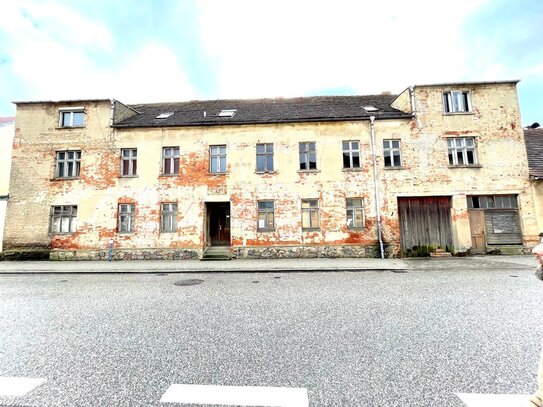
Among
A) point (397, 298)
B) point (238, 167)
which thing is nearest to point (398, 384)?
point (397, 298)

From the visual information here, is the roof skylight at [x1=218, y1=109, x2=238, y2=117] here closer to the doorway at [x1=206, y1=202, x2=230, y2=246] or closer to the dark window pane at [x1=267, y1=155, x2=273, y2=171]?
the dark window pane at [x1=267, y1=155, x2=273, y2=171]

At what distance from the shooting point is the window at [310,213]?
1528 centimetres

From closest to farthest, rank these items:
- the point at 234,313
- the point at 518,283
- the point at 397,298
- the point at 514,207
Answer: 1. the point at 234,313
2. the point at 397,298
3. the point at 518,283
4. the point at 514,207

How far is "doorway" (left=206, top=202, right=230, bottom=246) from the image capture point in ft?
53.6

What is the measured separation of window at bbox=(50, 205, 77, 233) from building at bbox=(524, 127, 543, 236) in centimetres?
2549

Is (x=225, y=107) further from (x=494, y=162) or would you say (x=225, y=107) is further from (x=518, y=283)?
(x=518, y=283)

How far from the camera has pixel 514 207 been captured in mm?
14891

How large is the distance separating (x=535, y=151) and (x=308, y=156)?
13.7 meters

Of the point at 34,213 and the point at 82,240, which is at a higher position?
the point at 34,213

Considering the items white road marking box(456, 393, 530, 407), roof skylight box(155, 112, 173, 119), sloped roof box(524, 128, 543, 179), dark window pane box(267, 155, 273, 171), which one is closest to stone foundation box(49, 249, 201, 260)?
dark window pane box(267, 155, 273, 171)

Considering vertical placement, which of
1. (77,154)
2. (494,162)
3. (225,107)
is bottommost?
(494,162)

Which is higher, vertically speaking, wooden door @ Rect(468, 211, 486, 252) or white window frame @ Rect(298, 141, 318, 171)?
white window frame @ Rect(298, 141, 318, 171)

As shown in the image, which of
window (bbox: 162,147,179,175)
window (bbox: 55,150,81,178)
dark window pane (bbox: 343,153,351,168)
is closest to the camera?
dark window pane (bbox: 343,153,351,168)

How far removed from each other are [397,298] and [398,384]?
13.3 feet
